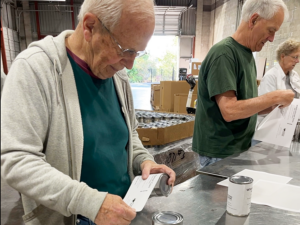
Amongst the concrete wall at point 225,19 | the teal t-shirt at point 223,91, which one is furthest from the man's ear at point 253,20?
the concrete wall at point 225,19

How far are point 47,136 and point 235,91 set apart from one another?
3.36 feet

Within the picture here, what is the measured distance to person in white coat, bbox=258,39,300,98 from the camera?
2.72 metres

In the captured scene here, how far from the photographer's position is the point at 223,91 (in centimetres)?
133

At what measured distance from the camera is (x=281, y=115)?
1503 millimetres

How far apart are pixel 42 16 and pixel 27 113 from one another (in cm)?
954

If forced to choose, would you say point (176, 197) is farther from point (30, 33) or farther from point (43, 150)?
point (30, 33)

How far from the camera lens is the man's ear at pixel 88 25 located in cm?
78

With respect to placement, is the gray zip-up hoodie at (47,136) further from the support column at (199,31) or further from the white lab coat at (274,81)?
the support column at (199,31)

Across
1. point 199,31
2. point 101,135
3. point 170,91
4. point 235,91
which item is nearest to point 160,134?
point 235,91

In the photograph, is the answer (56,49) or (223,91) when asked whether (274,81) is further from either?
(56,49)

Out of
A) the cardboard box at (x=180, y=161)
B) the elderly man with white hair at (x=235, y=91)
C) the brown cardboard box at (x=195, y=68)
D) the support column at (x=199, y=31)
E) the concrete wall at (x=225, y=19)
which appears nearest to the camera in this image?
the elderly man with white hair at (x=235, y=91)

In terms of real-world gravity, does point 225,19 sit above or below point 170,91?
above

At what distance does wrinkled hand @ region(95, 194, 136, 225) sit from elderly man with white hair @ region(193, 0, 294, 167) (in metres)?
0.87

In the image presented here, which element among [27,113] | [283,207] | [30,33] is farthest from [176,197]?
[30,33]
